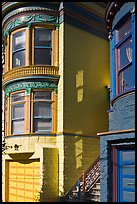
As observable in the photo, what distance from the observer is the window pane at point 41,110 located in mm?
14227

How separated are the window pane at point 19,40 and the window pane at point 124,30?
21.7ft

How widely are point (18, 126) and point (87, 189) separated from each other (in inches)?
160

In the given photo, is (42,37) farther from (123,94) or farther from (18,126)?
(123,94)

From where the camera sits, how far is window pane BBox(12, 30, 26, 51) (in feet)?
48.4

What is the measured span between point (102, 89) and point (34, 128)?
3939mm

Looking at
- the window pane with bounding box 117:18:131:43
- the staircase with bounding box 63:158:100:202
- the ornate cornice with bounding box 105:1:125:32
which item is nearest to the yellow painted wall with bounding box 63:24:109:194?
the staircase with bounding box 63:158:100:202

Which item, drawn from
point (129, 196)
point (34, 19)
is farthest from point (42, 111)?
point (129, 196)

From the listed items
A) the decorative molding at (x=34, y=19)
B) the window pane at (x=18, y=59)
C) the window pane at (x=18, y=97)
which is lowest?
the window pane at (x=18, y=97)

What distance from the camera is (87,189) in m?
12.7

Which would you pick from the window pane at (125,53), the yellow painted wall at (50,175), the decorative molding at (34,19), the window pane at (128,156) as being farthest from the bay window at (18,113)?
the window pane at (128,156)

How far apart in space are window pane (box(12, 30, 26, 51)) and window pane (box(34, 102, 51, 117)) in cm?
262

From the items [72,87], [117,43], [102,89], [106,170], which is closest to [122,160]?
[106,170]

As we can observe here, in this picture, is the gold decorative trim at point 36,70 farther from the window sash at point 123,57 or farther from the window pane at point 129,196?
the window pane at point 129,196

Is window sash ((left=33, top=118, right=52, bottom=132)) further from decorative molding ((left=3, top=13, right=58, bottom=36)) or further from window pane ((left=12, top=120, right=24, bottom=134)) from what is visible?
decorative molding ((left=3, top=13, right=58, bottom=36))
